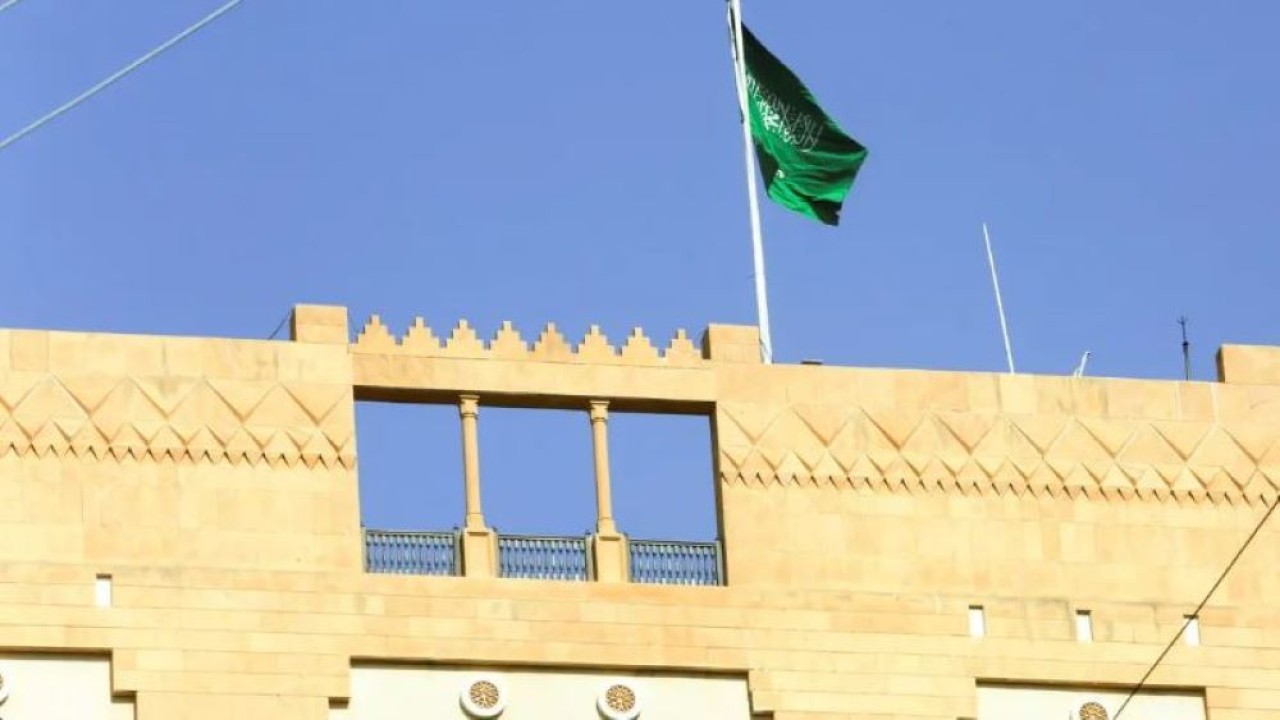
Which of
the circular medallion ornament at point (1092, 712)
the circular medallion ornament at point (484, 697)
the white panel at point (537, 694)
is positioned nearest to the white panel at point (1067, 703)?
the circular medallion ornament at point (1092, 712)

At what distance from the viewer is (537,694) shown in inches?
2072

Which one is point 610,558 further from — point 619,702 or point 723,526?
point 619,702

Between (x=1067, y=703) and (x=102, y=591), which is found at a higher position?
(x=102, y=591)

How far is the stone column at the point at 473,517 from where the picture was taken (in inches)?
2083

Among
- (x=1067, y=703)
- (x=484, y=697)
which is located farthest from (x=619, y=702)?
(x=1067, y=703)

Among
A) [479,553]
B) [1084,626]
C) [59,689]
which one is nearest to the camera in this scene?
[59,689]

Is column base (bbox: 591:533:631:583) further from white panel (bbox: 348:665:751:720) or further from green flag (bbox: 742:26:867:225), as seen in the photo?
green flag (bbox: 742:26:867:225)

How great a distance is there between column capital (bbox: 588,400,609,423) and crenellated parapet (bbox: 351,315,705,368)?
425 millimetres

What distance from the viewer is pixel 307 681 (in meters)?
51.8

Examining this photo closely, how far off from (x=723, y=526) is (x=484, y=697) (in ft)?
10.5

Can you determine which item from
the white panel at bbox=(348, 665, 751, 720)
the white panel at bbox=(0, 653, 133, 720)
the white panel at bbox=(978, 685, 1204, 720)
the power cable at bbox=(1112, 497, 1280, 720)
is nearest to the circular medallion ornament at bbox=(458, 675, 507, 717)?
the white panel at bbox=(348, 665, 751, 720)

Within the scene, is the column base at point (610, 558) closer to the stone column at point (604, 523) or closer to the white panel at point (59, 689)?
the stone column at point (604, 523)

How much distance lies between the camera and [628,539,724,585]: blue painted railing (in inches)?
2109

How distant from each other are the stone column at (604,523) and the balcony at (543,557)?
0.11 m
